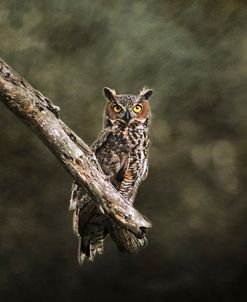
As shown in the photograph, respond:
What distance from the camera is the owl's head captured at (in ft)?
9.89

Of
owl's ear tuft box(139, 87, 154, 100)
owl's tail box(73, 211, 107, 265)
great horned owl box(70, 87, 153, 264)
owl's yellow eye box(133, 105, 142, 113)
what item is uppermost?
owl's ear tuft box(139, 87, 154, 100)

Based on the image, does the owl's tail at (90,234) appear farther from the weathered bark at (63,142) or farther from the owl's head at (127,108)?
the owl's head at (127,108)

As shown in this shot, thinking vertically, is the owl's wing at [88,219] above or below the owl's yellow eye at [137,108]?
below

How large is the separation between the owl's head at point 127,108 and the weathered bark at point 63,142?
0.47 metres

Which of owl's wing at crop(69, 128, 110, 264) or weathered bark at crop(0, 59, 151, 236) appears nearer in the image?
weathered bark at crop(0, 59, 151, 236)

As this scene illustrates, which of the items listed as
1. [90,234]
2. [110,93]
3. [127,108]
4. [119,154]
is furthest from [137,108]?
[90,234]

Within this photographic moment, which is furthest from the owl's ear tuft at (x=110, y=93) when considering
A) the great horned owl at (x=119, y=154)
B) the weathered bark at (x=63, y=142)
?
the weathered bark at (x=63, y=142)

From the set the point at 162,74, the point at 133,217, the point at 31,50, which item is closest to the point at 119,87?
the point at 162,74

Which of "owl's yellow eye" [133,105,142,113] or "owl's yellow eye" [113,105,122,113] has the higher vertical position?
"owl's yellow eye" [133,105,142,113]

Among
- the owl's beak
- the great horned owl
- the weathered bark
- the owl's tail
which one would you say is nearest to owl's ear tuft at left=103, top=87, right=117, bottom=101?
the great horned owl

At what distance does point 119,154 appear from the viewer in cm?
302

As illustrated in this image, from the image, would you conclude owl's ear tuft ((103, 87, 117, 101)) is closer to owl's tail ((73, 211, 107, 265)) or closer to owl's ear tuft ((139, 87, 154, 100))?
owl's ear tuft ((139, 87, 154, 100))

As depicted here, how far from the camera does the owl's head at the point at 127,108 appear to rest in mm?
3016

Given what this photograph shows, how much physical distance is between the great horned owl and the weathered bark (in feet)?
1.11
